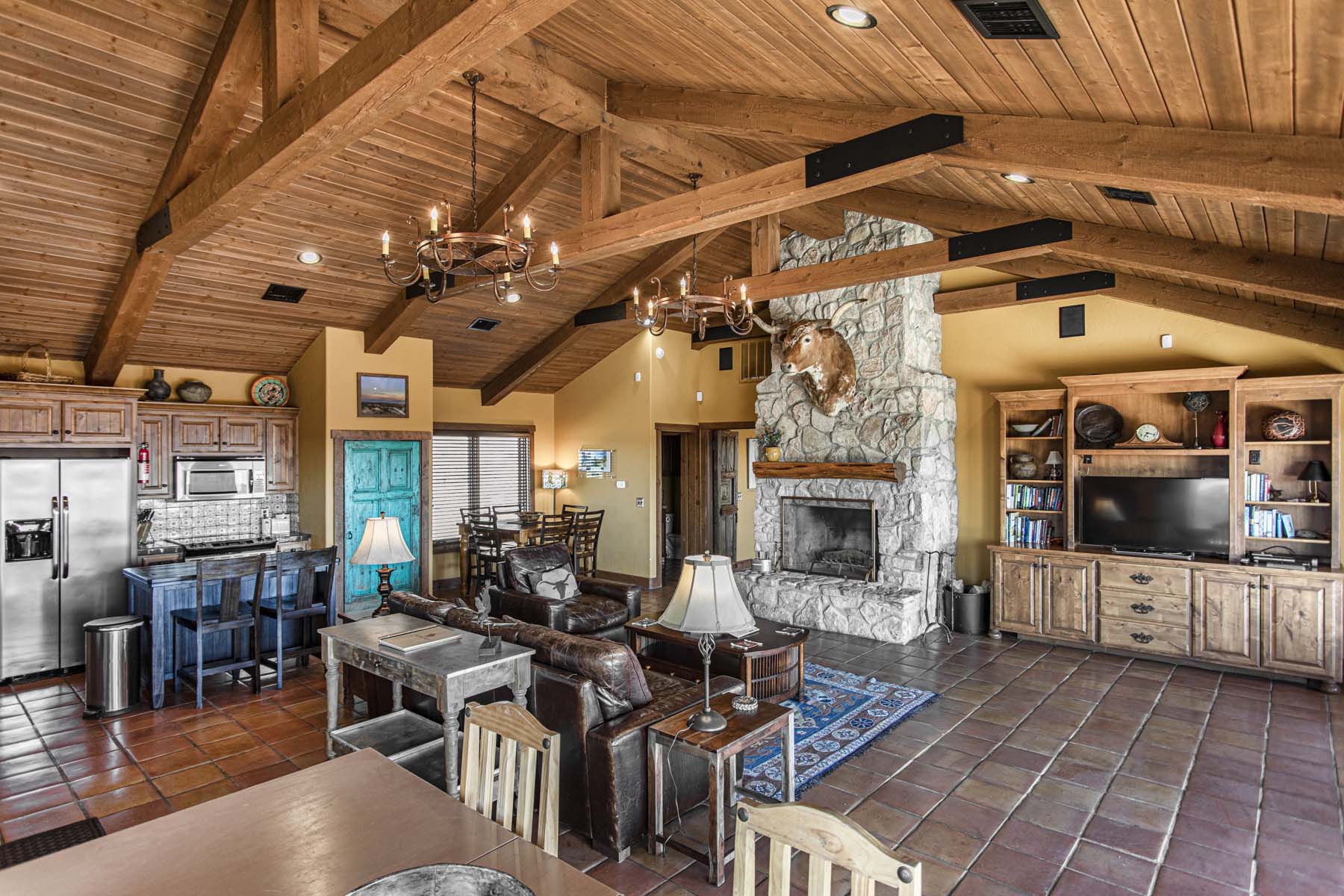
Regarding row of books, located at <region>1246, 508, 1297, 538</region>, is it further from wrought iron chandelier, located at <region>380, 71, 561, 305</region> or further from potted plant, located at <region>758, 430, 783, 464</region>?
wrought iron chandelier, located at <region>380, 71, 561, 305</region>

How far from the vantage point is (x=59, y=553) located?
20.2 ft

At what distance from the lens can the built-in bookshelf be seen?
7.04 metres

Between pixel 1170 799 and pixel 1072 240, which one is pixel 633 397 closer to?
pixel 1072 240

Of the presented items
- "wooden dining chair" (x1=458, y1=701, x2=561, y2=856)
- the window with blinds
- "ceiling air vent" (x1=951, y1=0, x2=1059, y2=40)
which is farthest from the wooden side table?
the window with blinds

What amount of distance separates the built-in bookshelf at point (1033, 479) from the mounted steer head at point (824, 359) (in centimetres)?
155

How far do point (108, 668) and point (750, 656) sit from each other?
463 centimetres

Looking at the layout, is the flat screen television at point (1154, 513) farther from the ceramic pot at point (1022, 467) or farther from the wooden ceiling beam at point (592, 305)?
the wooden ceiling beam at point (592, 305)

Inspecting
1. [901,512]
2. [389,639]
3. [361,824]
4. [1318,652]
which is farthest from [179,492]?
[1318,652]

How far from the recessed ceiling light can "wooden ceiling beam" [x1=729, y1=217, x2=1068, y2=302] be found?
277cm

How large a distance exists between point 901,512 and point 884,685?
221 centimetres

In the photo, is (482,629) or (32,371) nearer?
(482,629)

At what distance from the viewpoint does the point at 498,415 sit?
1097cm

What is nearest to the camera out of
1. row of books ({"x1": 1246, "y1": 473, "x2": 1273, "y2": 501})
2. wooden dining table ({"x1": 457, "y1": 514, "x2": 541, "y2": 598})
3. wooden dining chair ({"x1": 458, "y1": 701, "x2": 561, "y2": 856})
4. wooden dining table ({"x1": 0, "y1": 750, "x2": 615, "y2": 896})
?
wooden dining table ({"x1": 0, "y1": 750, "x2": 615, "y2": 896})

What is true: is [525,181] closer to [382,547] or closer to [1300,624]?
[382,547]
